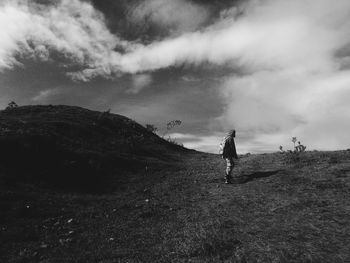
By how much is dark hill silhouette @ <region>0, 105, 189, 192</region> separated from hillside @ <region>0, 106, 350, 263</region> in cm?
44

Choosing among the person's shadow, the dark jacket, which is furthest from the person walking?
the person's shadow

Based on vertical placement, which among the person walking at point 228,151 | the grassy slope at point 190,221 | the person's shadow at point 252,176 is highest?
the person walking at point 228,151

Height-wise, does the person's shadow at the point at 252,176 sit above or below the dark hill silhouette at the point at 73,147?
below

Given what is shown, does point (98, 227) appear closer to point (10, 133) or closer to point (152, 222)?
point (152, 222)

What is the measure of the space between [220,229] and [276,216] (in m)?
2.46

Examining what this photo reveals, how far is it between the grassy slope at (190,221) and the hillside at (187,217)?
3cm

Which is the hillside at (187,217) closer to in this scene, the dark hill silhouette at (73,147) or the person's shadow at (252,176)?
the person's shadow at (252,176)

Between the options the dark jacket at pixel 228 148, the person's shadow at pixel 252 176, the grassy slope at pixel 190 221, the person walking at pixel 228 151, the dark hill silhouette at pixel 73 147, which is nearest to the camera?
the grassy slope at pixel 190 221

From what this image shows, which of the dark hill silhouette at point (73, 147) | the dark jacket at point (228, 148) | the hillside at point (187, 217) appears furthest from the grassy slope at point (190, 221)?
the dark hill silhouette at point (73, 147)

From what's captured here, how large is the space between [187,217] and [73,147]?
51.2 ft

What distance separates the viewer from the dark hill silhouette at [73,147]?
68.4ft

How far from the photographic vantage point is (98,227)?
13180mm

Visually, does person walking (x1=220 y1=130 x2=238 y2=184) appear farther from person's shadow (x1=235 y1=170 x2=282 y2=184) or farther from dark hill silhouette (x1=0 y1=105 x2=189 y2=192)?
dark hill silhouette (x1=0 y1=105 x2=189 y2=192)

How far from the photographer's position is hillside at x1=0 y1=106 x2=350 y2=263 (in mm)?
10227
